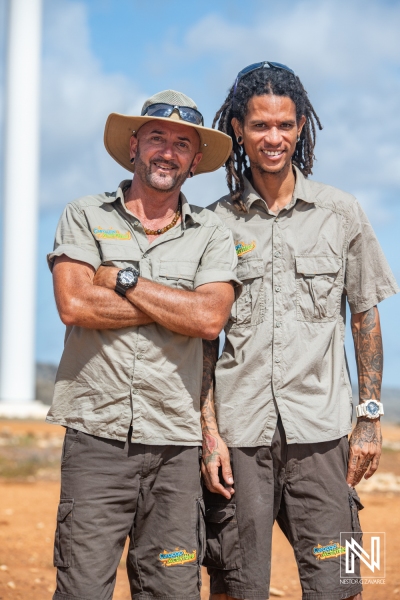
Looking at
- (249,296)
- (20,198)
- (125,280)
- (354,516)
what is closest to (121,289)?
(125,280)

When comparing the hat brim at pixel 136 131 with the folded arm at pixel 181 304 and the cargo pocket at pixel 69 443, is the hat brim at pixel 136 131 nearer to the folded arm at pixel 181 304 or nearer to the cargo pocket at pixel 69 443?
the folded arm at pixel 181 304

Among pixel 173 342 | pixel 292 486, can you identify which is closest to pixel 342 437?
pixel 292 486

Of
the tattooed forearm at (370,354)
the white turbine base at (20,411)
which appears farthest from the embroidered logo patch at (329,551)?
the white turbine base at (20,411)

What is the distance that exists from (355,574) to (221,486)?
0.87 m

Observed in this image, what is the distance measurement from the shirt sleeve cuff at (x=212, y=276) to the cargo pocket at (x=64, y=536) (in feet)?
4.26

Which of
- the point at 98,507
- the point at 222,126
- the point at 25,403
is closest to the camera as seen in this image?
the point at 98,507

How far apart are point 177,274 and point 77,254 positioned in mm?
538

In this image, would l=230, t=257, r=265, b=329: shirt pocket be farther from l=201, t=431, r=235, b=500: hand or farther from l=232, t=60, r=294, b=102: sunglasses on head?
l=232, t=60, r=294, b=102: sunglasses on head

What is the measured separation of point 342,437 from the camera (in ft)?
15.8

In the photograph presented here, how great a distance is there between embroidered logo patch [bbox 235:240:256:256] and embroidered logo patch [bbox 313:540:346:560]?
165 cm

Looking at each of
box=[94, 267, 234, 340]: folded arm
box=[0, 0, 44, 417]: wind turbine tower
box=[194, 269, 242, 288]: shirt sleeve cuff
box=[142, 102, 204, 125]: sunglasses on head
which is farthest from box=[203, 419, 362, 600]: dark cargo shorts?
box=[0, 0, 44, 417]: wind turbine tower

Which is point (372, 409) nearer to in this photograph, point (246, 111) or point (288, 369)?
point (288, 369)

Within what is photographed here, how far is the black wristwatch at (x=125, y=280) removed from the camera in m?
4.43

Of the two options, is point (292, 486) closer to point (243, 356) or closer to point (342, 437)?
point (342, 437)
